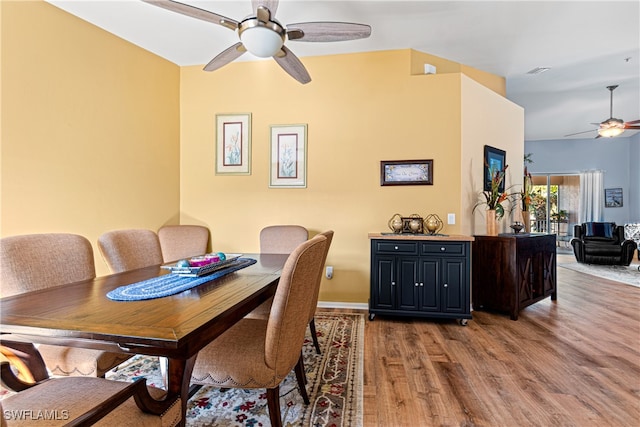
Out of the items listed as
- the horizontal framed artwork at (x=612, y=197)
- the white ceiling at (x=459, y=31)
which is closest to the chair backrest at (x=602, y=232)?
the horizontal framed artwork at (x=612, y=197)

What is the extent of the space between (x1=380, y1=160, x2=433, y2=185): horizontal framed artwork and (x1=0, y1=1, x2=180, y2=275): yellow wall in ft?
8.59

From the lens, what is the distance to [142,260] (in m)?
2.30

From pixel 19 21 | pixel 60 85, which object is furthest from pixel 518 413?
pixel 19 21

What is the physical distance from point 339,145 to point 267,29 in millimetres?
1806

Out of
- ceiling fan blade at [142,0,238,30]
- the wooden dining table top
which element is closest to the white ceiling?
ceiling fan blade at [142,0,238,30]

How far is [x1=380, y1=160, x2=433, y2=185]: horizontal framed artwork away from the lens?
355 centimetres

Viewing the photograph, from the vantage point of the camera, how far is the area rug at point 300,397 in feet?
5.64

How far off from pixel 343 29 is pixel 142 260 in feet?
7.20

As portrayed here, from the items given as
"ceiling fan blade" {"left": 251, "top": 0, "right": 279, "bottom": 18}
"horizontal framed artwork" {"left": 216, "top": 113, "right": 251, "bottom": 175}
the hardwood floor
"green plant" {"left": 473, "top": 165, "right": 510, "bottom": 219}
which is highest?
"ceiling fan blade" {"left": 251, "top": 0, "right": 279, "bottom": 18}

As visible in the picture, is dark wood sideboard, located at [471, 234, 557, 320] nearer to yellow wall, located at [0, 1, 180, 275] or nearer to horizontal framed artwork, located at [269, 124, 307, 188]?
horizontal framed artwork, located at [269, 124, 307, 188]

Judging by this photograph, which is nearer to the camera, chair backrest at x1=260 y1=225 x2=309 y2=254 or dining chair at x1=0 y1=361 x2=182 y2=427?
dining chair at x1=0 y1=361 x2=182 y2=427

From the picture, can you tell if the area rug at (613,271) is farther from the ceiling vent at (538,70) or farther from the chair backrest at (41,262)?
the chair backrest at (41,262)

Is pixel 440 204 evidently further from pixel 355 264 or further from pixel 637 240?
pixel 637 240

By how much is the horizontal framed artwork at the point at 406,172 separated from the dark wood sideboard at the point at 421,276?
72cm
